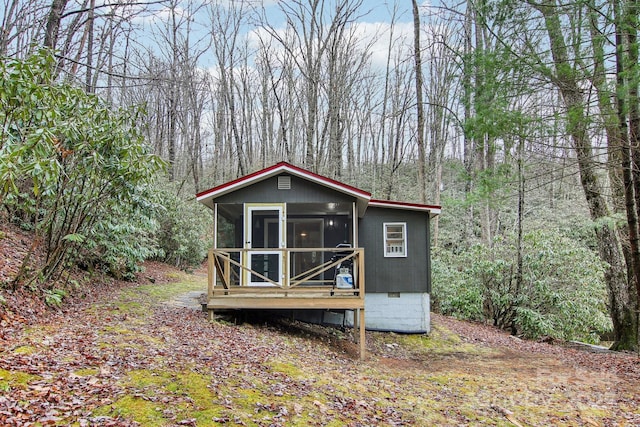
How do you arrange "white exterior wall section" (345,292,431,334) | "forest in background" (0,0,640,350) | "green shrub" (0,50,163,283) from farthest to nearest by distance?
"white exterior wall section" (345,292,431,334) < "forest in background" (0,0,640,350) < "green shrub" (0,50,163,283)

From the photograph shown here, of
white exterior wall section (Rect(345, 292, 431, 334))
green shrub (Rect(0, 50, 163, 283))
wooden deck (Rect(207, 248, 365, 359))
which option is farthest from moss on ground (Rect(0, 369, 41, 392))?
white exterior wall section (Rect(345, 292, 431, 334))

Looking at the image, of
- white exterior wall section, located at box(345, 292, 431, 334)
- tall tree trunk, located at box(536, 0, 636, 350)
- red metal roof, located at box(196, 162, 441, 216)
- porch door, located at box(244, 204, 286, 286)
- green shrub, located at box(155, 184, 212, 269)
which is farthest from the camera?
green shrub, located at box(155, 184, 212, 269)

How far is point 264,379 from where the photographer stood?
5.52 metres

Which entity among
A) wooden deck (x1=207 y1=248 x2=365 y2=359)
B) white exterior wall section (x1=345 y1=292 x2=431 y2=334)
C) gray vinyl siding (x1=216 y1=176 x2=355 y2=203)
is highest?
gray vinyl siding (x1=216 y1=176 x2=355 y2=203)

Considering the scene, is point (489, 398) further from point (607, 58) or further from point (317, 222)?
point (317, 222)

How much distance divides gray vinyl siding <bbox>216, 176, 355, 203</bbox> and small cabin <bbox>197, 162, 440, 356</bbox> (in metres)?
0.02

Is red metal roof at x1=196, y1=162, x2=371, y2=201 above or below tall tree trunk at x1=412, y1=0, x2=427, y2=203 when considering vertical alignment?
below

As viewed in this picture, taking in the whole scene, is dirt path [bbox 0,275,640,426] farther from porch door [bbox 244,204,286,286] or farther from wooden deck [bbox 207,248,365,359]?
porch door [bbox 244,204,286,286]

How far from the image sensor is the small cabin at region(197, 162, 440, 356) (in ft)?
29.6

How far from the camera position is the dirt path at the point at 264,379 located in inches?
159

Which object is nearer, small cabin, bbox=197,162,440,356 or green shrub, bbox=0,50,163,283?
green shrub, bbox=0,50,163,283

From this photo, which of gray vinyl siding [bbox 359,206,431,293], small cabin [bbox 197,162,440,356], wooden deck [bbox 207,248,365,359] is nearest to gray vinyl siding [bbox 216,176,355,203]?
small cabin [bbox 197,162,440,356]

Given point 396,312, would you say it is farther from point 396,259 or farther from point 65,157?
point 65,157

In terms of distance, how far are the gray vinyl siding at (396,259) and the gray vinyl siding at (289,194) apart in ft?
6.36
